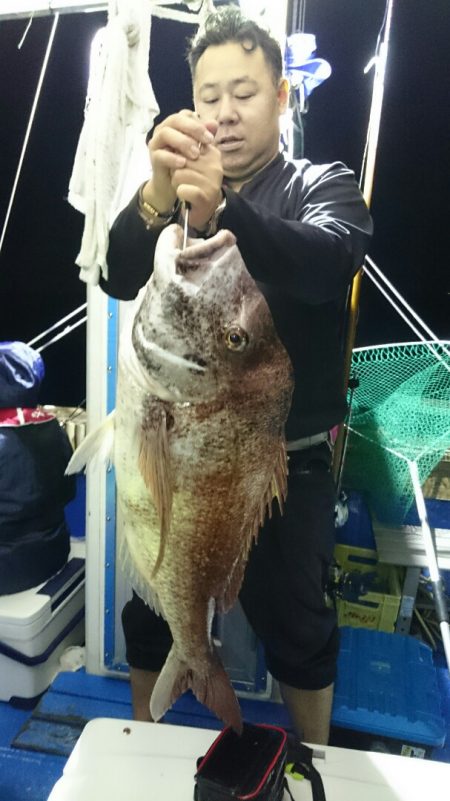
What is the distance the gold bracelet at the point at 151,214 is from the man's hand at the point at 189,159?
0.34ft

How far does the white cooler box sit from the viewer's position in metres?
2.37

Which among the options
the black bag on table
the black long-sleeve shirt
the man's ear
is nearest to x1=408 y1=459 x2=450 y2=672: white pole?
the black bag on table

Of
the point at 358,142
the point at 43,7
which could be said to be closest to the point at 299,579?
the point at 43,7

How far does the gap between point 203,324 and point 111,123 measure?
0.63 metres

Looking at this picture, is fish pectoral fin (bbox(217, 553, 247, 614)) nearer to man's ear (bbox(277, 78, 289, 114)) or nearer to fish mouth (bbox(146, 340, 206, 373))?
fish mouth (bbox(146, 340, 206, 373))

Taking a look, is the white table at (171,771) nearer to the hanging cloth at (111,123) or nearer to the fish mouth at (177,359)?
the fish mouth at (177,359)

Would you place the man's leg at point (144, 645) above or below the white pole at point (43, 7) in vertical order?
below

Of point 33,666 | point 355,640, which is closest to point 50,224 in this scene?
point 33,666

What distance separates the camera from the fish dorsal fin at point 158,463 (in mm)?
1052

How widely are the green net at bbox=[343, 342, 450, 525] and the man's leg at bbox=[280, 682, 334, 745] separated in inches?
53.0

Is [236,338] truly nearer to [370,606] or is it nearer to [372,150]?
[372,150]

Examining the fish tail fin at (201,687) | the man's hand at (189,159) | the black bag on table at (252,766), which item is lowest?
the black bag on table at (252,766)

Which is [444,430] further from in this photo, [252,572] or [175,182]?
[175,182]

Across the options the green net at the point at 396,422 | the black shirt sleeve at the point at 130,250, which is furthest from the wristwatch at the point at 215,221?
the green net at the point at 396,422
